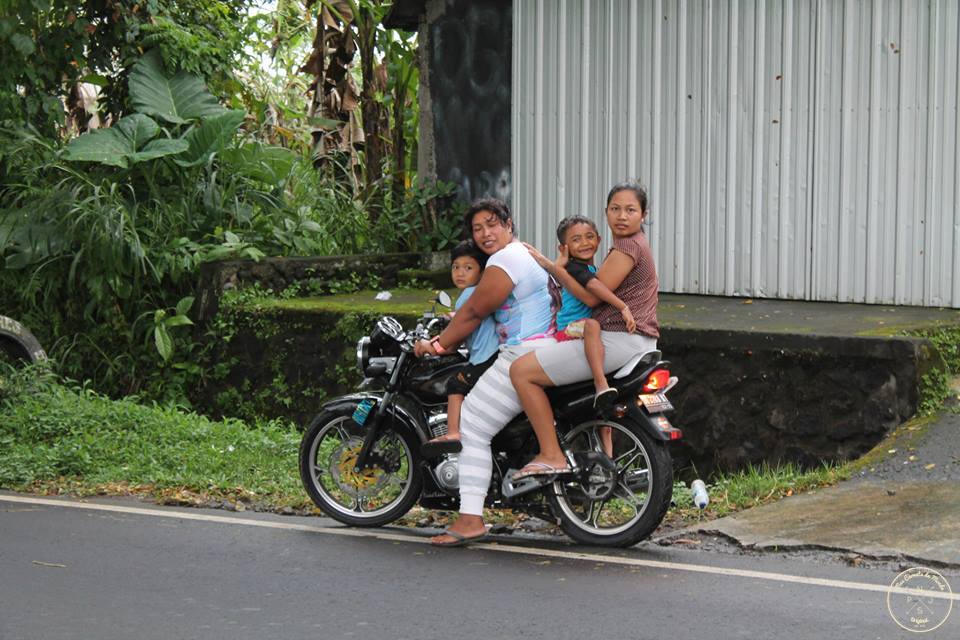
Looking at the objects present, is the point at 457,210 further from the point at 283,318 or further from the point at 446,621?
the point at 446,621

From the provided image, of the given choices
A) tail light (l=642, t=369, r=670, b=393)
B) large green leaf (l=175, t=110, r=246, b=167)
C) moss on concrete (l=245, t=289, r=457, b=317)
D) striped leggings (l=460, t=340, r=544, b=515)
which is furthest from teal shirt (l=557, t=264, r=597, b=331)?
large green leaf (l=175, t=110, r=246, b=167)

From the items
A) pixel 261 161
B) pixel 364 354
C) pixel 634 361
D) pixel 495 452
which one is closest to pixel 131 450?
pixel 364 354

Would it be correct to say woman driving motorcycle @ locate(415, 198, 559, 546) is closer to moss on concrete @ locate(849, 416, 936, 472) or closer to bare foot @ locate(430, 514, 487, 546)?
bare foot @ locate(430, 514, 487, 546)

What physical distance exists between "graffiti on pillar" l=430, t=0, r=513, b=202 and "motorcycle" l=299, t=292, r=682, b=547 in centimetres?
574

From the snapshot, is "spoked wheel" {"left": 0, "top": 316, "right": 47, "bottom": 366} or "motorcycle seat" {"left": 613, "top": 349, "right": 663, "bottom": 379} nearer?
"motorcycle seat" {"left": 613, "top": 349, "right": 663, "bottom": 379}

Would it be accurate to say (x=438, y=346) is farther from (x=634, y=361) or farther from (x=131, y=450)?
(x=131, y=450)

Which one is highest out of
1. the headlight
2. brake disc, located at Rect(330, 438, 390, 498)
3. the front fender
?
the headlight

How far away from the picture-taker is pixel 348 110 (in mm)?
17797

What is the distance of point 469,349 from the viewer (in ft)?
24.5

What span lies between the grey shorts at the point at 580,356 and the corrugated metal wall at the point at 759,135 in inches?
175

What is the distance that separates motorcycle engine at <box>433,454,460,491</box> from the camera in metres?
7.27

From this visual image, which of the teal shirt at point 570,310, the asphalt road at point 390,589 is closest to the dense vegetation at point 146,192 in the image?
the asphalt road at point 390,589

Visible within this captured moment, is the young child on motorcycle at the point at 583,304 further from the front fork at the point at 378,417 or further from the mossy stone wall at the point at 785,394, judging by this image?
the mossy stone wall at the point at 785,394

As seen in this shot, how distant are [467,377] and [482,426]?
35cm
